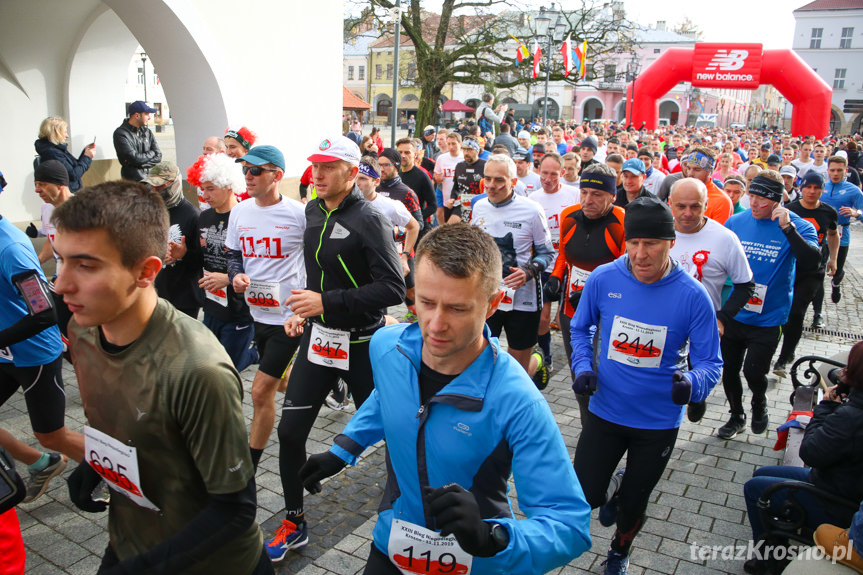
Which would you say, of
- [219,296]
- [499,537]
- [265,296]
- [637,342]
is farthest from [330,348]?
[499,537]

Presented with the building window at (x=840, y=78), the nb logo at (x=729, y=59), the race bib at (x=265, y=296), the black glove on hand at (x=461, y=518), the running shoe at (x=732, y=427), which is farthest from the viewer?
the building window at (x=840, y=78)

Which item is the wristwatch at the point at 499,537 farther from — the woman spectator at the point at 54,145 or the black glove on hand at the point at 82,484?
the woman spectator at the point at 54,145

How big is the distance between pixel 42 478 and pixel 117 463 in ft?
8.63

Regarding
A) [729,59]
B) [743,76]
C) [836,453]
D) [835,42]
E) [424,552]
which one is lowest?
[836,453]

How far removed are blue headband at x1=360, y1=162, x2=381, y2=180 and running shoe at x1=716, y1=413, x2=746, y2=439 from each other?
3863mm

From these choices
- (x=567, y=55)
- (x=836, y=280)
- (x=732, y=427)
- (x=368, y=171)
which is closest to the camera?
(x=732, y=427)

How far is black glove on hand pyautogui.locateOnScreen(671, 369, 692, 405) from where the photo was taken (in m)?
3.05

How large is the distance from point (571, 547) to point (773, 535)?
7.76ft

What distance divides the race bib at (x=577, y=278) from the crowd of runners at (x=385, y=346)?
0.02m

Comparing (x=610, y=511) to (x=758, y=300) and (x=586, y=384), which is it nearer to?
(x=586, y=384)

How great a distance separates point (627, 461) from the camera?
11.3 ft

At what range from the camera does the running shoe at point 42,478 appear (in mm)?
3990

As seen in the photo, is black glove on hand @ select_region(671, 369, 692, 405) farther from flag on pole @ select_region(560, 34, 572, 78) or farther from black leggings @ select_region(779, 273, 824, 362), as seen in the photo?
flag on pole @ select_region(560, 34, 572, 78)

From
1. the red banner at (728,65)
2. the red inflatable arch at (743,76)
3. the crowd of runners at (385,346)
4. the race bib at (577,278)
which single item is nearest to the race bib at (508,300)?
the crowd of runners at (385,346)
